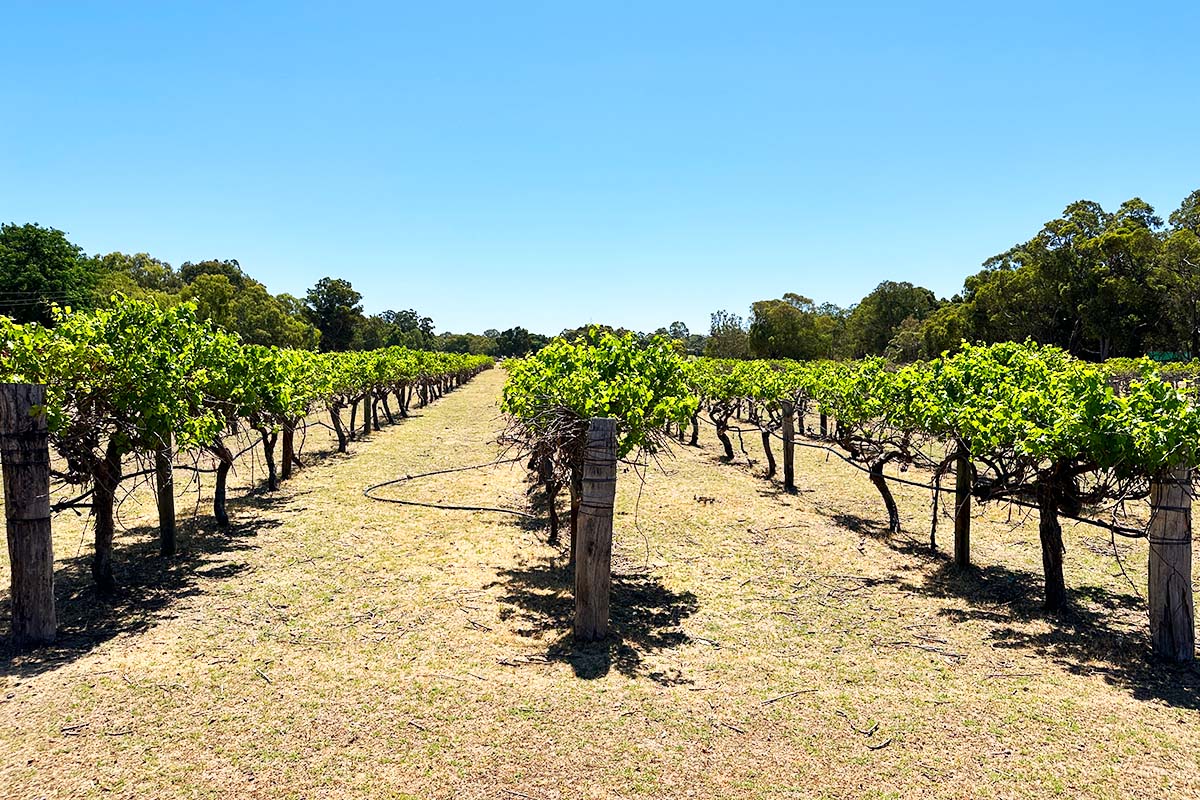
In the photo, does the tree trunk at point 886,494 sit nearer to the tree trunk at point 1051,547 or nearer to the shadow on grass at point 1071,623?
the shadow on grass at point 1071,623

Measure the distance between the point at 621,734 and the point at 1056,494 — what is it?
6.05 metres

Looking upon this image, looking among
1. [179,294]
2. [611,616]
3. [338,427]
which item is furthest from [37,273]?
[611,616]

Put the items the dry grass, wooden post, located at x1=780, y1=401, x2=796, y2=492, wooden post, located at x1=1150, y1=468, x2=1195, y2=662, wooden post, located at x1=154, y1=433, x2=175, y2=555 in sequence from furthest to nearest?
1. wooden post, located at x1=780, y1=401, x2=796, y2=492
2. wooden post, located at x1=154, y1=433, x2=175, y2=555
3. wooden post, located at x1=1150, y1=468, x2=1195, y2=662
4. the dry grass

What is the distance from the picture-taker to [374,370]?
25.6 meters

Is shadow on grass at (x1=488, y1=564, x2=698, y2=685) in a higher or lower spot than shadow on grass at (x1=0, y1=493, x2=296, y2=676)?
lower

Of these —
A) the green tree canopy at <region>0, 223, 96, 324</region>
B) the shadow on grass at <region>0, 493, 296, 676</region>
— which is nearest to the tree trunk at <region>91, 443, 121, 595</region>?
the shadow on grass at <region>0, 493, 296, 676</region>

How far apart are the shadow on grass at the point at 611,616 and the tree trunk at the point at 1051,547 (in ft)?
14.5

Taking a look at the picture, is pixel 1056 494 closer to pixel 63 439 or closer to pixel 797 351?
pixel 63 439

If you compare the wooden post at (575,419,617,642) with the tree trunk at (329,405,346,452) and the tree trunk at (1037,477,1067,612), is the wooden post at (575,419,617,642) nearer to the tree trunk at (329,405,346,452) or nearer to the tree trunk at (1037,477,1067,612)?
the tree trunk at (1037,477,1067,612)

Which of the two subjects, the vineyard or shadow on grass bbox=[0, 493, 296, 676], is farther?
shadow on grass bbox=[0, 493, 296, 676]

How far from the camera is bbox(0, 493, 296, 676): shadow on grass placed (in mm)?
6824

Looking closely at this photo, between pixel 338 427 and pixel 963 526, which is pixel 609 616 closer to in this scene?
pixel 963 526

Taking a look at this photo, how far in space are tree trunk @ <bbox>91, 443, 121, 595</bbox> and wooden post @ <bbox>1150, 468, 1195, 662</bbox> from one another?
37.1ft

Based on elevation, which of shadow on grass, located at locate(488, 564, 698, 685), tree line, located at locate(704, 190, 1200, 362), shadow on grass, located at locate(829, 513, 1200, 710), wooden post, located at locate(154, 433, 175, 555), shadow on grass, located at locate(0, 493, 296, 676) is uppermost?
tree line, located at locate(704, 190, 1200, 362)
